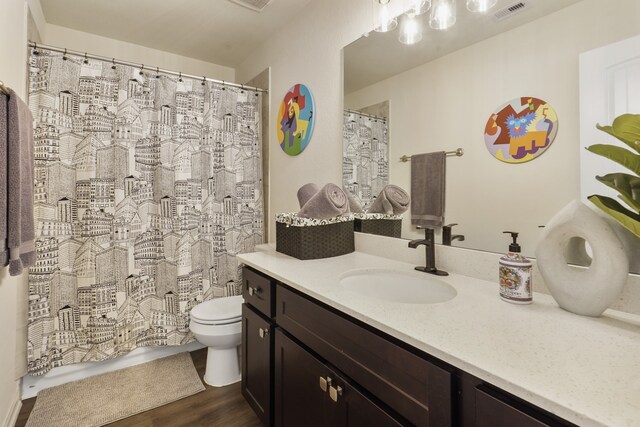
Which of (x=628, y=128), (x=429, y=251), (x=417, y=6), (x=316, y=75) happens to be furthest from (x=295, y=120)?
(x=628, y=128)

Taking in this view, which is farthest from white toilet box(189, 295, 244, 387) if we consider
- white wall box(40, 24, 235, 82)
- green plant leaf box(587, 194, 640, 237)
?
white wall box(40, 24, 235, 82)

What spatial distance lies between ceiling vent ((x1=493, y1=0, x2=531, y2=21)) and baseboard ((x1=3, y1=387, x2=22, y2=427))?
282 cm

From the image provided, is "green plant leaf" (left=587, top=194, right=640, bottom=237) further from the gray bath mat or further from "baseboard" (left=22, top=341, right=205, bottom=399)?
"baseboard" (left=22, top=341, right=205, bottom=399)

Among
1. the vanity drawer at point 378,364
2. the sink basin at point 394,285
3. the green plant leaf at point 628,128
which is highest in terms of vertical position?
the green plant leaf at point 628,128

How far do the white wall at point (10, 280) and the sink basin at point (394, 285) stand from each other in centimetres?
161

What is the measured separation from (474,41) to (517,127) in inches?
16.2

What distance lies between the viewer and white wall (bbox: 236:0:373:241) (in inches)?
68.0

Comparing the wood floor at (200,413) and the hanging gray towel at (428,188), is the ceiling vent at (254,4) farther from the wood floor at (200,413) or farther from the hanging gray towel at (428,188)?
the wood floor at (200,413)

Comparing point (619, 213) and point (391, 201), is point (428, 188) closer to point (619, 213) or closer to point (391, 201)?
point (391, 201)

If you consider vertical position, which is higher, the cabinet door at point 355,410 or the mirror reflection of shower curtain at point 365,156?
the mirror reflection of shower curtain at point 365,156

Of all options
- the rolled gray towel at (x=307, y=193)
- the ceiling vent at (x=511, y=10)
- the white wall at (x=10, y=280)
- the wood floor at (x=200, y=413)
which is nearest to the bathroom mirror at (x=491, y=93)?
the ceiling vent at (x=511, y=10)

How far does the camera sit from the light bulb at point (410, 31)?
1.36m

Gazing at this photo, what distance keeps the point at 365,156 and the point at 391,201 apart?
0.32 m

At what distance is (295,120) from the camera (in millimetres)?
2123
